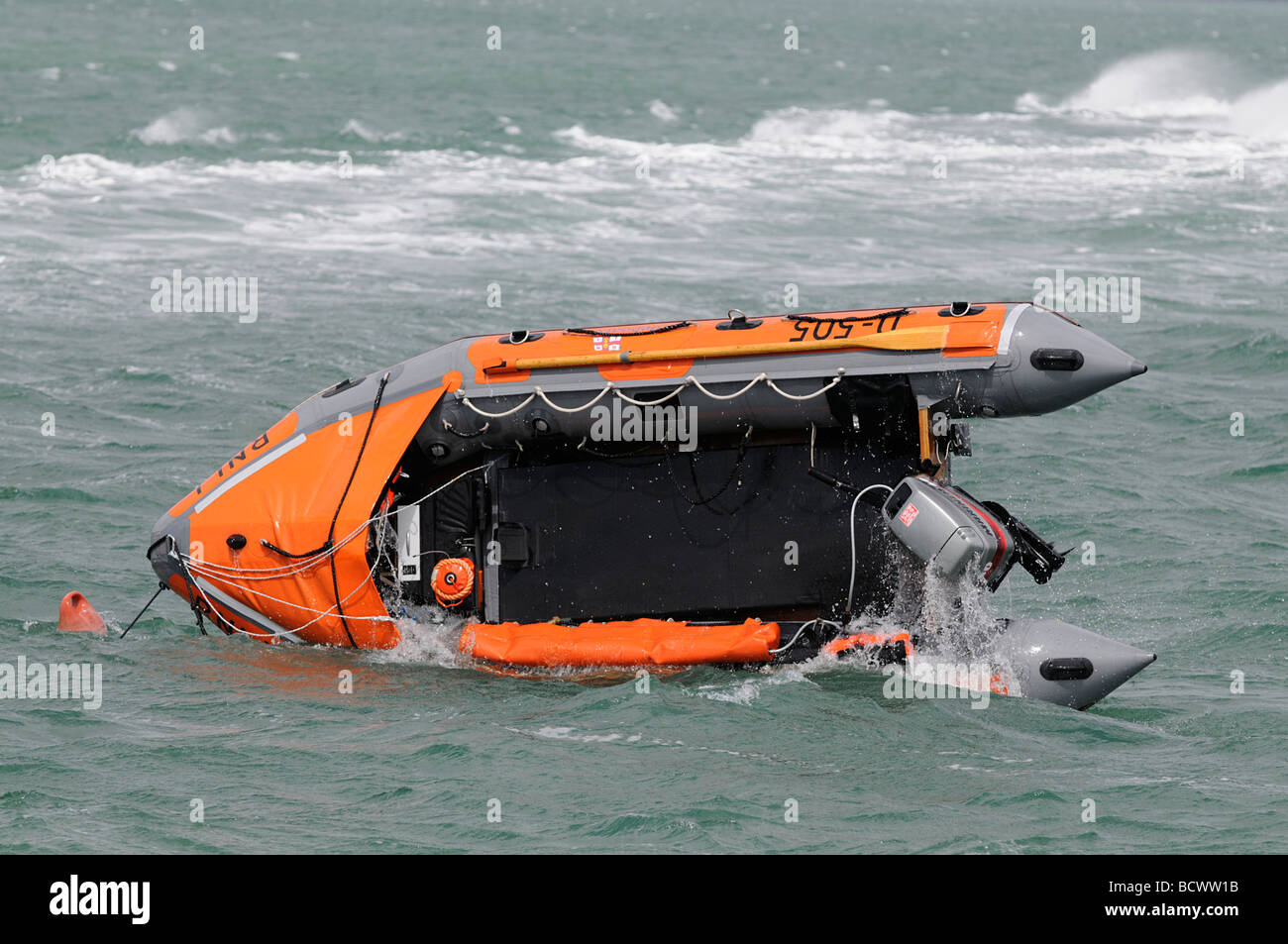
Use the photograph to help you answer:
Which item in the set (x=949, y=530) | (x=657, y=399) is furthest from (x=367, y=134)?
(x=949, y=530)

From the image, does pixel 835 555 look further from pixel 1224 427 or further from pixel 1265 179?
pixel 1265 179

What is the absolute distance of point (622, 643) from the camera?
374 inches

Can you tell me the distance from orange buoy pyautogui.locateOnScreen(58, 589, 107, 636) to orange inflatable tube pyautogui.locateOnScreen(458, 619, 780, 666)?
236 centimetres

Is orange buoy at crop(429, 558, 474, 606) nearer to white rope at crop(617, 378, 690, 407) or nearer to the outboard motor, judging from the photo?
white rope at crop(617, 378, 690, 407)

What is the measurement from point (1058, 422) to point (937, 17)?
89909mm

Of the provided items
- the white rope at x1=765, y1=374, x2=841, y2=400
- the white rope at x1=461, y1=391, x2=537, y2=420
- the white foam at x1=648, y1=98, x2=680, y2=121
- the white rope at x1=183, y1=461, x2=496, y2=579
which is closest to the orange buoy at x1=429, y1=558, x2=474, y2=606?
the white rope at x1=183, y1=461, x2=496, y2=579

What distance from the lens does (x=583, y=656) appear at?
31.1ft

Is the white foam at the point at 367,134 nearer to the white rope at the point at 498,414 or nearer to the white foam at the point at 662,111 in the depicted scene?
the white foam at the point at 662,111

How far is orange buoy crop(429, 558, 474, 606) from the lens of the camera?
973 cm

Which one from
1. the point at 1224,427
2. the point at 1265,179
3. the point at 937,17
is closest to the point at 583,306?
the point at 1224,427

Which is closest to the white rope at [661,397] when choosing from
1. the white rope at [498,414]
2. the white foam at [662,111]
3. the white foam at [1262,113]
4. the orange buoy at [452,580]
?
the white rope at [498,414]

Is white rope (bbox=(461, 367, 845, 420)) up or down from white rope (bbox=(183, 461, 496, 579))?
up

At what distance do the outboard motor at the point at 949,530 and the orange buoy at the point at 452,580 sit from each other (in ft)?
7.63

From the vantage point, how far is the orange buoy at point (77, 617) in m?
10.4
